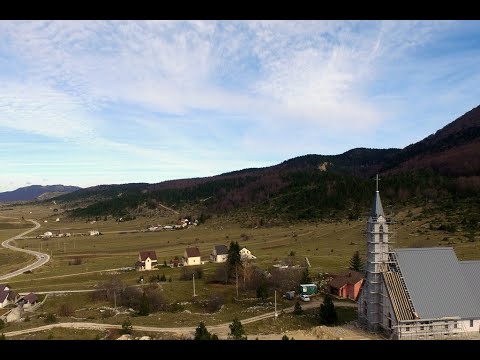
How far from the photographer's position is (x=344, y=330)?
3241cm

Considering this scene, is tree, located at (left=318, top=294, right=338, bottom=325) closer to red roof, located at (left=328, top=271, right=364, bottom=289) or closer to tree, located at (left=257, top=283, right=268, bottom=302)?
tree, located at (left=257, top=283, right=268, bottom=302)

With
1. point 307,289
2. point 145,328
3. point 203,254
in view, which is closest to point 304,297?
point 307,289

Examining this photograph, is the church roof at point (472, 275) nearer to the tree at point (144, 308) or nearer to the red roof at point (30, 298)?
the tree at point (144, 308)

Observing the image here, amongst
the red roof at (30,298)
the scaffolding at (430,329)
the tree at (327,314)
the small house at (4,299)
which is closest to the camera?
the scaffolding at (430,329)

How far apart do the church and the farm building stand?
958 cm

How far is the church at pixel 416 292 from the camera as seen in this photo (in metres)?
30.3

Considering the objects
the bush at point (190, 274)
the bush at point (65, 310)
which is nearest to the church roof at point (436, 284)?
the bush at point (65, 310)

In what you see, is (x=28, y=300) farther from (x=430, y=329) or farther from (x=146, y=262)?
(x=430, y=329)

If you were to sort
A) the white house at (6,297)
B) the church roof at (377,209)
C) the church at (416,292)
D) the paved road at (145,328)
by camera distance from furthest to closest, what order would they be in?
the white house at (6,297) → the church roof at (377,209) → the paved road at (145,328) → the church at (416,292)

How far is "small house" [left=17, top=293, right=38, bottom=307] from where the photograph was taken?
44.9m

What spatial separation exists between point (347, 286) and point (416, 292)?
1410 centimetres
